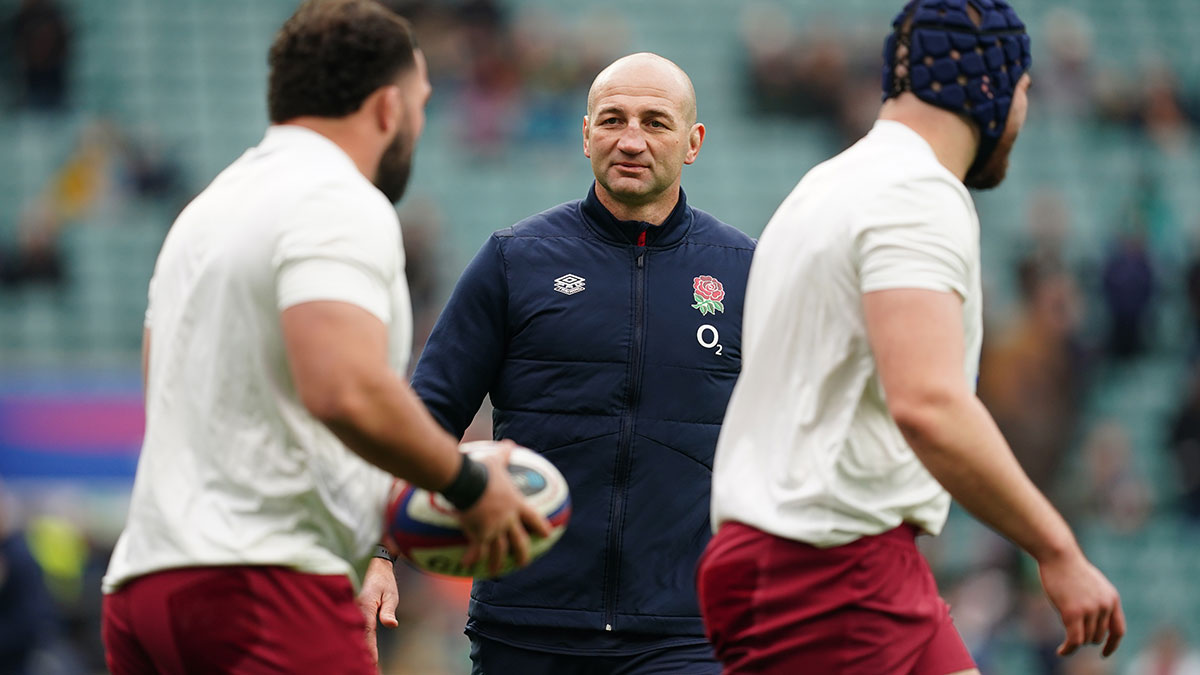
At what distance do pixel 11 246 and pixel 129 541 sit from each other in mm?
12619

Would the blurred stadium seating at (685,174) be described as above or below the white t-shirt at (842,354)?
below

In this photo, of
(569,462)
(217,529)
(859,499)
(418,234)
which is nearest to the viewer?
(217,529)

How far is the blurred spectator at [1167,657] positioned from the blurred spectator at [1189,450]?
1.78m

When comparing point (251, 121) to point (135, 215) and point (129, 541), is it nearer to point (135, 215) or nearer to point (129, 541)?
point (135, 215)

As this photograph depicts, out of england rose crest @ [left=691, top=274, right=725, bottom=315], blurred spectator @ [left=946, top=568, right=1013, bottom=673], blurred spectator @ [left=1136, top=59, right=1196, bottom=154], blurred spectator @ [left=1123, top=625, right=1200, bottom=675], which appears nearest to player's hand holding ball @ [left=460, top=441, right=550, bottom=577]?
england rose crest @ [left=691, top=274, right=725, bottom=315]

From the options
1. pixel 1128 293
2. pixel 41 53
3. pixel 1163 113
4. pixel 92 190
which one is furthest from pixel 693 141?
pixel 1163 113

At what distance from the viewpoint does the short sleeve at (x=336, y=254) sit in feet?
9.96

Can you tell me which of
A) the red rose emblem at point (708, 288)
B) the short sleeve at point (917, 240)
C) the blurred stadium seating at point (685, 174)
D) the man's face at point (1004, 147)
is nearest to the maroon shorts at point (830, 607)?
the short sleeve at point (917, 240)

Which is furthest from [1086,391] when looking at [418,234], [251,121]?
[251,121]

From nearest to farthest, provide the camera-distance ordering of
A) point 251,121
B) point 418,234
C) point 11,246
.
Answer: point 418,234 → point 11,246 → point 251,121

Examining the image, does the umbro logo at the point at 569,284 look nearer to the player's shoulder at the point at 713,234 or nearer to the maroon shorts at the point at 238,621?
the player's shoulder at the point at 713,234

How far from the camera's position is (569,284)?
4844mm

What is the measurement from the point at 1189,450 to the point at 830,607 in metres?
11.3

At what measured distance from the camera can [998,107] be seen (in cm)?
348
